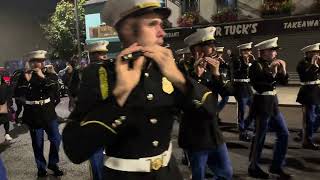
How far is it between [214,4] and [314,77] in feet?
55.6

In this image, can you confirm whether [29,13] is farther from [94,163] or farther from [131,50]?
[131,50]

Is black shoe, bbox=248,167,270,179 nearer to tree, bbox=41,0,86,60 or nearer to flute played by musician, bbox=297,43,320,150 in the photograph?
flute played by musician, bbox=297,43,320,150

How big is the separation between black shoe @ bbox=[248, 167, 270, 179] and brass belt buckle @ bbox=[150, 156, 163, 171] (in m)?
4.27

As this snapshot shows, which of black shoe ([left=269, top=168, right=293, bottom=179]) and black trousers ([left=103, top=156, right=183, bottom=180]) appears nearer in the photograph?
black trousers ([left=103, top=156, right=183, bottom=180])

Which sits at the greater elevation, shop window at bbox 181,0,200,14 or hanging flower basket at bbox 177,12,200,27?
shop window at bbox 181,0,200,14

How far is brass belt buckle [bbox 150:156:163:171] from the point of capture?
243cm

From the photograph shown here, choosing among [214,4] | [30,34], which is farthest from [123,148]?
[30,34]

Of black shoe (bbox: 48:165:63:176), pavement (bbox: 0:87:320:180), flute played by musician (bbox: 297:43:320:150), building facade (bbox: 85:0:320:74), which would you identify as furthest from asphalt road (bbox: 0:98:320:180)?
building facade (bbox: 85:0:320:74)

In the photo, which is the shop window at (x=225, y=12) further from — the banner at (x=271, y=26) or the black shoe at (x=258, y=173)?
the black shoe at (x=258, y=173)

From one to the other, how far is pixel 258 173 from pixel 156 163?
4.33 meters

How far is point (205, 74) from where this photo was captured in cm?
482

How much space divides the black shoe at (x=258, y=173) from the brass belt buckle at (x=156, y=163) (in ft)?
14.0

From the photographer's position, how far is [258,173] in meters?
6.44

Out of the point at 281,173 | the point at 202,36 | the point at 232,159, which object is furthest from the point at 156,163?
the point at 232,159
